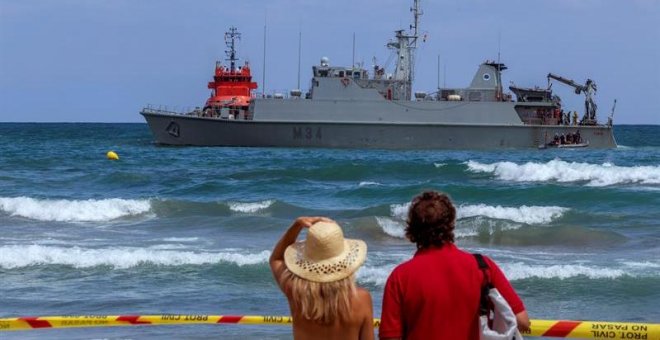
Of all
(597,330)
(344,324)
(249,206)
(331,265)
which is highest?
(331,265)

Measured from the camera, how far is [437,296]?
148 inches

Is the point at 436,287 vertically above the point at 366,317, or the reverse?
the point at 436,287

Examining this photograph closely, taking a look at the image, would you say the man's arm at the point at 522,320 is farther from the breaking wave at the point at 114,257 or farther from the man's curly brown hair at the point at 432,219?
the breaking wave at the point at 114,257

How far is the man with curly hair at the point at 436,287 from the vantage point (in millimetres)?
3777

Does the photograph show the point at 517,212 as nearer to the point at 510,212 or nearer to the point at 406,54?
the point at 510,212

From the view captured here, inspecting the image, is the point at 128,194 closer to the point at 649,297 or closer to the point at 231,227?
the point at 231,227

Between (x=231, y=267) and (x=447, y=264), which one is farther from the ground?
(x=447, y=264)

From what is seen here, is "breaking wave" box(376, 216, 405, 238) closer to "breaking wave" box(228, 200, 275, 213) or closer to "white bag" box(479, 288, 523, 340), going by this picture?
"breaking wave" box(228, 200, 275, 213)

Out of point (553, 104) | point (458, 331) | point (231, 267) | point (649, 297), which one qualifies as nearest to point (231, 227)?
point (231, 267)

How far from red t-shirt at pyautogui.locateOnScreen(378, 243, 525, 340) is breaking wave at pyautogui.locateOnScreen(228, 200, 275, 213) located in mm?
17827

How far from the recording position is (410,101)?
4419cm

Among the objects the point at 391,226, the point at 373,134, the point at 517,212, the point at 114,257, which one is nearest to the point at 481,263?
the point at 114,257

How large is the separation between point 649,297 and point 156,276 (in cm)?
551

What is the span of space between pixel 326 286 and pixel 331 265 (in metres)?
0.08
